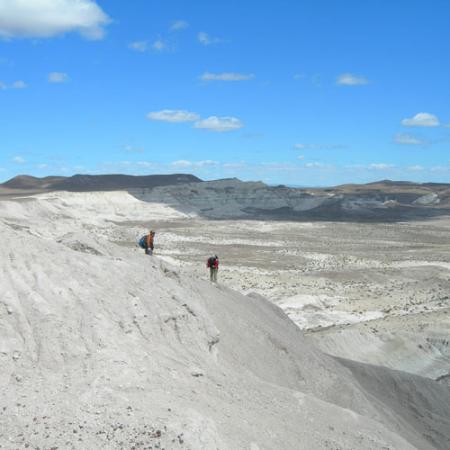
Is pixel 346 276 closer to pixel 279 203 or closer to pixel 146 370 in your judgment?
pixel 146 370

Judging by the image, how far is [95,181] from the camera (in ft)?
306

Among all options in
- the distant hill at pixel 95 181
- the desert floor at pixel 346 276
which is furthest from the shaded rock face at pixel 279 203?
the desert floor at pixel 346 276

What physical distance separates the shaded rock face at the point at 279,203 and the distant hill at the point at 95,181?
13.8 metres

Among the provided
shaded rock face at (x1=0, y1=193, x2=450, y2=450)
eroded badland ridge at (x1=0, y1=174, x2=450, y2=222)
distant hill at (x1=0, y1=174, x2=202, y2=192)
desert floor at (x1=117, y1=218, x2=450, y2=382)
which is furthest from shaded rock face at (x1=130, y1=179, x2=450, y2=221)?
shaded rock face at (x1=0, y1=193, x2=450, y2=450)

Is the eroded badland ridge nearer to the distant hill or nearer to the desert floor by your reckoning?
the distant hill

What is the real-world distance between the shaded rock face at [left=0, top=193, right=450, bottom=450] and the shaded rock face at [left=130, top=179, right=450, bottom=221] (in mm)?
58073

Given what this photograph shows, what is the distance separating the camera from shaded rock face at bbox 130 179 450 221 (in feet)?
241

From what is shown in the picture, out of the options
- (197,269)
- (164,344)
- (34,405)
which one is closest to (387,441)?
A: (164,344)

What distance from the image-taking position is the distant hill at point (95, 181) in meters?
89.7

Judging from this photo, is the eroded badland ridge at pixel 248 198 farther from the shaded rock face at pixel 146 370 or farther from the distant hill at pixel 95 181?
the shaded rock face at pixel 146 370

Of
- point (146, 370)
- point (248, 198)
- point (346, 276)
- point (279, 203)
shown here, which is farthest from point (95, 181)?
point (146, 370)

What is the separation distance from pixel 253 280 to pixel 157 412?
2224 centimetres

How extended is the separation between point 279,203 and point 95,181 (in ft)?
104

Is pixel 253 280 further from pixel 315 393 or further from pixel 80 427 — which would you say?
pixel 80 427
